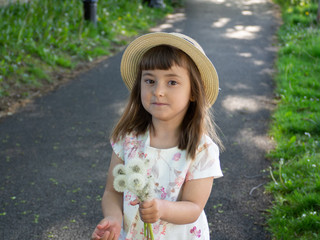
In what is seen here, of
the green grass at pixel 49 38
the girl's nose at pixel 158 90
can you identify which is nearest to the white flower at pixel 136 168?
A: the girl's nose at pixel 158 90

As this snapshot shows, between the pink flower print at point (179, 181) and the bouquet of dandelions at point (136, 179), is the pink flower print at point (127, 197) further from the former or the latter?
the bouquet of dandelions at point (136, 179)

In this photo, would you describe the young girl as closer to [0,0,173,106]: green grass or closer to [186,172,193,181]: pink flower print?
[186,172,193,181]: pink flower print

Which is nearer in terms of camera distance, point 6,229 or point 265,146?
point 6,229

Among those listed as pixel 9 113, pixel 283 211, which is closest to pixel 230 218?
pixel 283 211

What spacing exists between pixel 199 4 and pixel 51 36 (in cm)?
902

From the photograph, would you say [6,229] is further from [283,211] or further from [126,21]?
[126,21]

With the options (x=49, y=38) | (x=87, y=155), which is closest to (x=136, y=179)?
(x=87, y=155)

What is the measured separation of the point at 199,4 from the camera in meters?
15.2

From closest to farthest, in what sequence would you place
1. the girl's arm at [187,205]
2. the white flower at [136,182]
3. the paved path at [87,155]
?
1. the white flower at [136,182]
2. the girl's arm at [187,205]
3. the paved path at [87,155]

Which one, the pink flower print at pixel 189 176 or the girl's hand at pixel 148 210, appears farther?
the pink flower print at pixel 189 176

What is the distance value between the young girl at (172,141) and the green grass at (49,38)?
3.76 m

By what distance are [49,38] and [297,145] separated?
4767 mm

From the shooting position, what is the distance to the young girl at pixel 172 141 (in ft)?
6.43

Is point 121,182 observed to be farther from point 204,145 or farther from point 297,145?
point 297,145
